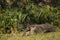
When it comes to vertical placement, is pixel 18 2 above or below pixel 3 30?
above

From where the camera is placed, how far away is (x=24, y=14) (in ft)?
34.9

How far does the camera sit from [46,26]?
989 centimetres

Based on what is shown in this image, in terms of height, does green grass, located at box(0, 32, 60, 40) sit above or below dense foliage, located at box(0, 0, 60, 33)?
below

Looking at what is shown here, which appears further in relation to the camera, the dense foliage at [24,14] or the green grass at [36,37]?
the dense foliage at [24,14]

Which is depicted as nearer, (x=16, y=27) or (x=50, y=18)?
(x=16, y=27)

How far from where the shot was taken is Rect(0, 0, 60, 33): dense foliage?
10226mm

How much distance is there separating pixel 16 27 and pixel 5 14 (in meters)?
1.14

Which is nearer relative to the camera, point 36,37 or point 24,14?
point 36,37

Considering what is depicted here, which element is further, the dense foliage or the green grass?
the dense foliage

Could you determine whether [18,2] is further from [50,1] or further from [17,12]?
[50,1]

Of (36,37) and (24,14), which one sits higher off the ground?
(24,14)

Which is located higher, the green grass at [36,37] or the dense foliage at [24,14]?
the dense foliage at [24,14]

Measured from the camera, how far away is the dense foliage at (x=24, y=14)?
33.5 ft

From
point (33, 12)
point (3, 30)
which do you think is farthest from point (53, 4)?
point (3, 30)
